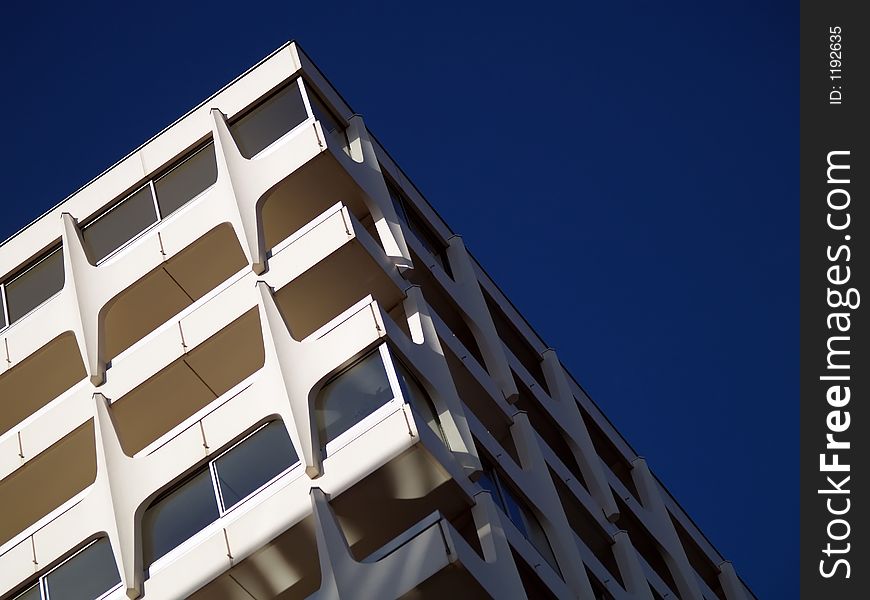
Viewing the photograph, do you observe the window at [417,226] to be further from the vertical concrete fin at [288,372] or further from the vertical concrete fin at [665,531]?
the vertical concrete fin at [665,531]

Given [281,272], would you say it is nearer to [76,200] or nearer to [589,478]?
[76,200]

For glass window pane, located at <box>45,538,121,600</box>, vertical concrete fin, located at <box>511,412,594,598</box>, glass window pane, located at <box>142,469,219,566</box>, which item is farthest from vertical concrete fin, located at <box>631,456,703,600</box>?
glass window pane, located at <box>45,538,121,600</box>

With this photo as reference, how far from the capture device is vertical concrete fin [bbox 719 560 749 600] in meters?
42.6

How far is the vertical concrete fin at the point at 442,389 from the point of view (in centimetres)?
2589

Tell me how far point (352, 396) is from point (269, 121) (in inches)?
334

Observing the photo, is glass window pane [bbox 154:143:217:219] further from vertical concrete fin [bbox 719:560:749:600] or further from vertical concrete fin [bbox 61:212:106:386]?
vertical concrete fin [bbox 719:560:749:600]

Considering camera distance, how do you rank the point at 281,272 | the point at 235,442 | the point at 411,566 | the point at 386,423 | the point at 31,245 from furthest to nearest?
the point at 31,245 → the point at 281,272 → the point at 235,442 → the point at 386,423 → the point at 411,566

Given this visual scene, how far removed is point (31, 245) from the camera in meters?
33.7

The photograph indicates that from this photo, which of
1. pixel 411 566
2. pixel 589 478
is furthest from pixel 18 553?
pixel 589 478

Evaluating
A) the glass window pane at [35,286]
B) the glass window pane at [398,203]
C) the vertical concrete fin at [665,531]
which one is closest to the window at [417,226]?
the glass window pane at [398,203]

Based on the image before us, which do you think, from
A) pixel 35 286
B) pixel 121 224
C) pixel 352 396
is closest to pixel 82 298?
pixel 121 224

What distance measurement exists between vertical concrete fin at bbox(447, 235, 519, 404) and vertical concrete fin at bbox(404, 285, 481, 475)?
4.30m

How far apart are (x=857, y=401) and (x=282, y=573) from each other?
35.5 ft

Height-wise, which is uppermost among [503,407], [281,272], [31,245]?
[31,245]
